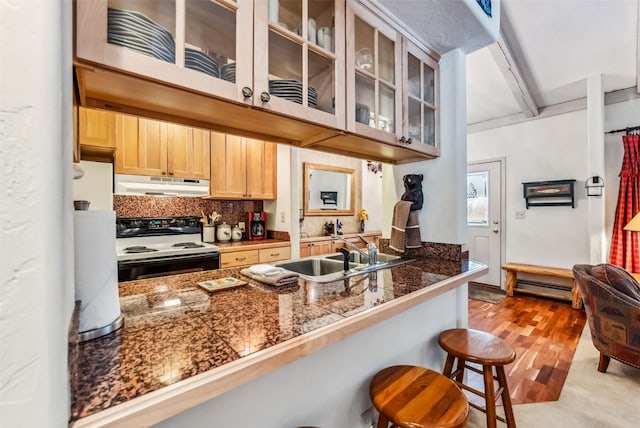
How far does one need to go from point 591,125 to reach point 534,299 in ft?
7.51

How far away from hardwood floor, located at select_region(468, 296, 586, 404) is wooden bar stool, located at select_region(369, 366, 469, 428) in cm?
124

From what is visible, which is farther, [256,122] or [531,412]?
[531,412]

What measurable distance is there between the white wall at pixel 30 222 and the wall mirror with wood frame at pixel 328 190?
3813mm

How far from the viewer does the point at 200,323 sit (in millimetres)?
831

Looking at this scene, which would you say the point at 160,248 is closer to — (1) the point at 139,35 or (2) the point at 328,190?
(1) the point at 139,35

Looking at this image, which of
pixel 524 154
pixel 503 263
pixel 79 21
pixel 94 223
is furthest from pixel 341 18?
pixel 503 263

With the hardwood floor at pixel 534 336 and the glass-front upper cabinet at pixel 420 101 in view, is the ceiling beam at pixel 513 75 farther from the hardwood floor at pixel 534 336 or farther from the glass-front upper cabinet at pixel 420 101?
the hardwood floor at pixel 534 336

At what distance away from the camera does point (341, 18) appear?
1273mm

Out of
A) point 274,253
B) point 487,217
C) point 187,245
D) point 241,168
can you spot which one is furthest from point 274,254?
point 487,217

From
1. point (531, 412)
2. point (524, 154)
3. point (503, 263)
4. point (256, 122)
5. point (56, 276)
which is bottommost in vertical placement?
point (531, 412)

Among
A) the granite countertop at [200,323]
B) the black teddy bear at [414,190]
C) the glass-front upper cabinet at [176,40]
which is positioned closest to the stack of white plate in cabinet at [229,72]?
the glass-front upper cabinet at [176,40]

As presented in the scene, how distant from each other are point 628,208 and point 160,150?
16.5ft

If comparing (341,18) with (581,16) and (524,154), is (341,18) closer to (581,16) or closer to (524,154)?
(581,16)

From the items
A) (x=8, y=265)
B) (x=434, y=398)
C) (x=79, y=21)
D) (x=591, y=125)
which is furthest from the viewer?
(x=591, y=125)
